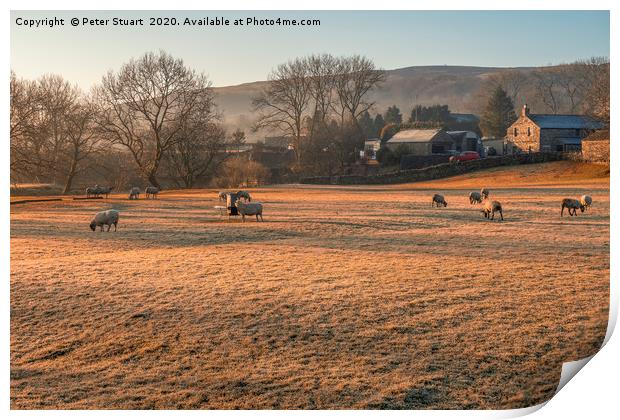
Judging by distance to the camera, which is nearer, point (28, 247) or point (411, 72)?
point (28, 247)

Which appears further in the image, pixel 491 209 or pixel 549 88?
pixel 549 88

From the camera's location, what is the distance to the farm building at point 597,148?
51469 mm

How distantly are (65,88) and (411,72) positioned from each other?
6170 inches

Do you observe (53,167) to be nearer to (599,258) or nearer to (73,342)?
(73,342)

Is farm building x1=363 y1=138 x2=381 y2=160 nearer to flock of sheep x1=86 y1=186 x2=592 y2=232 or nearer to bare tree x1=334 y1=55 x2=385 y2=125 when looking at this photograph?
bare tree x1=334 y1=55 x2=385 y2=125

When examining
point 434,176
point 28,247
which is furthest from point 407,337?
point 434,176

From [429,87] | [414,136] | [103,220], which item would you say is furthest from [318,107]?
[429,87]

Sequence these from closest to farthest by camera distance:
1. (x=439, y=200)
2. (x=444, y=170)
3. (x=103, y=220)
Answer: (x=103, y=220) < (x=439, y=200) < (x=444, y=170)

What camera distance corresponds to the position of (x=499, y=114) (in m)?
86.1

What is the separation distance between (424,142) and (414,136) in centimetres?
262

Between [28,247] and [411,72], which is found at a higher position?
[411,72]

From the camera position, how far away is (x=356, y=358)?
1027 cm

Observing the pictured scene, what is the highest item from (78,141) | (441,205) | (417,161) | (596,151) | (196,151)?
(78,141)

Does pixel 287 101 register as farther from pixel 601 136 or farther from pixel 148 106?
pixel 601 136
